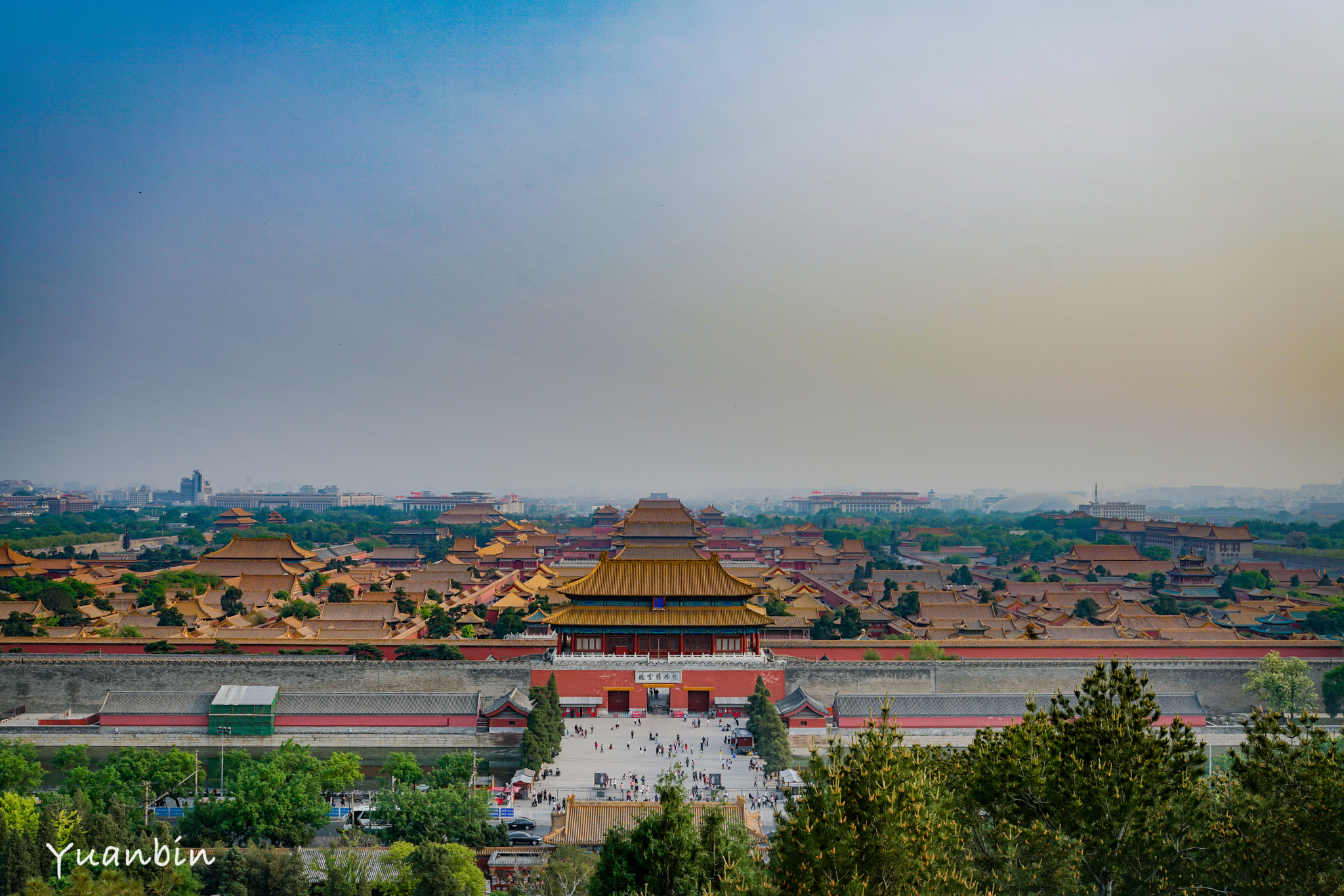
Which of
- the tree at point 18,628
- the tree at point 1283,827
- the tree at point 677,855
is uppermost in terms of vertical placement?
the tree at point 1283,827

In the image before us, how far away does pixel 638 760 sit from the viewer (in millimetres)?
23422

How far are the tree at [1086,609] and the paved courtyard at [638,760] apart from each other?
1877 centimetres

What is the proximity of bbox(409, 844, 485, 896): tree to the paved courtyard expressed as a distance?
4197 millimetres

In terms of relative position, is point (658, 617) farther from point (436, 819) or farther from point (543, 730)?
point (436, 819)

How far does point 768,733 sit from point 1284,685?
590 inches

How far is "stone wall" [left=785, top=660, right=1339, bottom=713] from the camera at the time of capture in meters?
28.0

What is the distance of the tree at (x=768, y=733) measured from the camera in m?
22.5

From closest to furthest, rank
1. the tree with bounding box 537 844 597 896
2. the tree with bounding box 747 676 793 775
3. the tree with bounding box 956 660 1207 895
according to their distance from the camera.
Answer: the tree with bounding box 956 660 1207 895
the tree with bounding box 537 844 597 896
the tree with bounding box 747 676 793 775

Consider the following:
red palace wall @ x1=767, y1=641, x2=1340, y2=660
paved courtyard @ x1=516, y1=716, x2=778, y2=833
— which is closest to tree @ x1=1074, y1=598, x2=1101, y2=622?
red palace wall @ x1=767, y1=641, x2=1340, y2=660

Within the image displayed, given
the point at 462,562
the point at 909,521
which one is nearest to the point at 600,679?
the point at 462,562

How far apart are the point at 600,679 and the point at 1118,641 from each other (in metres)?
16.9

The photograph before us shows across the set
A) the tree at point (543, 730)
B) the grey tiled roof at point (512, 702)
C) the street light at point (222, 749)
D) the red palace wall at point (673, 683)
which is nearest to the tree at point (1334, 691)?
the red palace wall at point (673, 683)

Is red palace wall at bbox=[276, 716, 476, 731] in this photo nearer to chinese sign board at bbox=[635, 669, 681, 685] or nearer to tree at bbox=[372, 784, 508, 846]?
chinese sign board at bbox=[635, 669, 681, 685]

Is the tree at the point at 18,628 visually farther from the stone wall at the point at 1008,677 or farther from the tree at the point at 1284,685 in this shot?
the tree at the point at 1284,685
